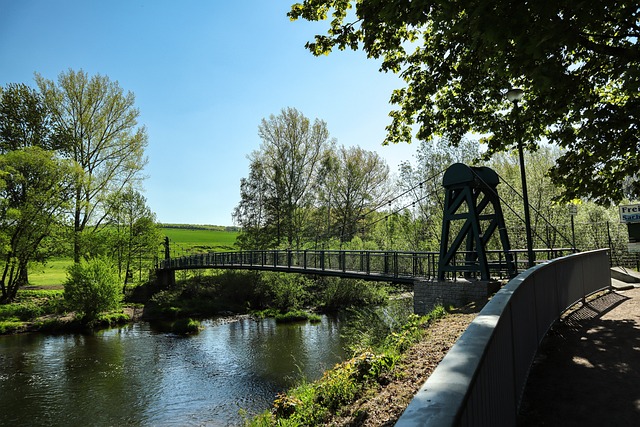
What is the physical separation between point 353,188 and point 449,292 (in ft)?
82.5

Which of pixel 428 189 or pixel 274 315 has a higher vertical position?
pixel 428 189

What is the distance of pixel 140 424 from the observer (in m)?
9.86

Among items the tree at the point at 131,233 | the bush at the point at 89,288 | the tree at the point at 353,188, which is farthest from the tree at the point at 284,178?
the bush at the point at 89,288

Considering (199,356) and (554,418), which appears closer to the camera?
(554,418)

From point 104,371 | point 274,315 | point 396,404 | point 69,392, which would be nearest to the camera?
point 396,404

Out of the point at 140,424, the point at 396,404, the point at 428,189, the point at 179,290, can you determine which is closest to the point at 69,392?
the point at 140,424

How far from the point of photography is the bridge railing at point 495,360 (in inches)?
46.7

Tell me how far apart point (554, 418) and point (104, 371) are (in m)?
15.2

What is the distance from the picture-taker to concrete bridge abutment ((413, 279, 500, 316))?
1050cm

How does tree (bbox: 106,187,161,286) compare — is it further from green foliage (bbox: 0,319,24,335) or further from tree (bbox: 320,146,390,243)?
tree (bbox: 320,146,390,243)

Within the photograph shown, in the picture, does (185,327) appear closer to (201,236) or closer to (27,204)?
(27,204)

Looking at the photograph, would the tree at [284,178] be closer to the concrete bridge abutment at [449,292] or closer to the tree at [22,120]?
the tree at [22,120]

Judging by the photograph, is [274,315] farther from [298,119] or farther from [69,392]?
[298,119]

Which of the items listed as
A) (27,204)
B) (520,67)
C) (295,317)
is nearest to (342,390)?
(520,67)
